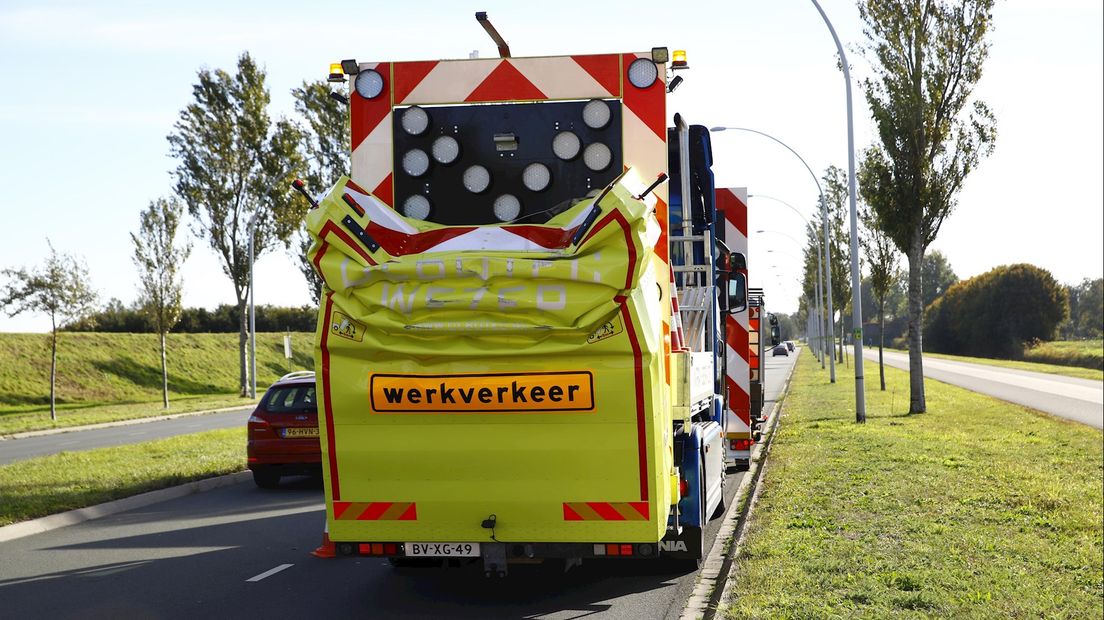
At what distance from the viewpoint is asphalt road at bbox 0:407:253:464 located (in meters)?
20.3

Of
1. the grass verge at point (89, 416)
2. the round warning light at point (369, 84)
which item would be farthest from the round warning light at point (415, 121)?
the grass verge at point (89, 416)

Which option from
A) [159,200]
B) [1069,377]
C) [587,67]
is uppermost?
[159,200]

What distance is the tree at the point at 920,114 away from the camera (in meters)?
22.5

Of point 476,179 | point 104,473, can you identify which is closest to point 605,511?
point 476,179

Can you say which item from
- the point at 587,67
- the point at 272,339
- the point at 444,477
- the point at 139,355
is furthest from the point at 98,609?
the point at 272,339

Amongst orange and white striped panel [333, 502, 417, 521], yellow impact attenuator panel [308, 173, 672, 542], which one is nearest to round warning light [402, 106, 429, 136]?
yellow impact attenuator panel [308, 173, 672, 542]

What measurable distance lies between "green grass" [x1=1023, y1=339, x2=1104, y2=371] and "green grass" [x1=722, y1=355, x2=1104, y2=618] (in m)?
56.0

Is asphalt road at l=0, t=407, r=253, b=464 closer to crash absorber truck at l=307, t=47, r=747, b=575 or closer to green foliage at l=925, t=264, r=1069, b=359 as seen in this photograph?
crash absorber truck at l=307, t=47, r=747, b=575

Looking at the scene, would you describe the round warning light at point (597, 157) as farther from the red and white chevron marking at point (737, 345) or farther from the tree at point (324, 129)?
the tree at point (324, 129)

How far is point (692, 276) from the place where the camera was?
802 centimetres

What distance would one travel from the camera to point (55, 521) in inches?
417

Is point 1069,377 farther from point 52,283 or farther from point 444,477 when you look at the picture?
point 444,477

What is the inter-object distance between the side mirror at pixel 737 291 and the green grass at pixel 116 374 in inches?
1018

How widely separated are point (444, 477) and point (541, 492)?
1.73ft
